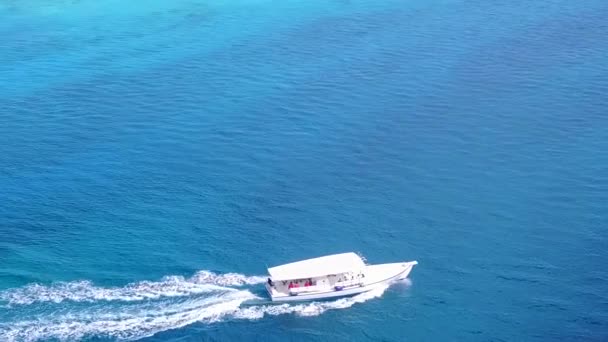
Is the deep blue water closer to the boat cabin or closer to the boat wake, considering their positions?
the boat wake

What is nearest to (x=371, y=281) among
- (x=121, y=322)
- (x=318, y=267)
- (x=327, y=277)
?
(x=327, y=277)

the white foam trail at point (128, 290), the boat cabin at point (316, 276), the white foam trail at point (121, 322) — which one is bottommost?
the white foam trail at point (121, 322)

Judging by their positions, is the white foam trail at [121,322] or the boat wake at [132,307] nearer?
the white foam trail at [121,322]

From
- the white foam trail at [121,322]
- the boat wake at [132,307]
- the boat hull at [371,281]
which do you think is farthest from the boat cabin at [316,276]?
the white foam trail at [121,322]

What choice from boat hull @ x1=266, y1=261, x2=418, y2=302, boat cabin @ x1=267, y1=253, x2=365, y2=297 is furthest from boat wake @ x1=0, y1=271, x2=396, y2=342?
boat cabin @ x1=267, y1=253, x2=365, y2=297

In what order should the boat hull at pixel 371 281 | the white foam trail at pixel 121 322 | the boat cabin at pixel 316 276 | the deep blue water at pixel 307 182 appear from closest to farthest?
1. the white foam trail at pixel 121 322
2. the deep blue water at pixel 307 182
3. the boat cabin at pixel 316 276
4. the boat hull at pixel 371 281

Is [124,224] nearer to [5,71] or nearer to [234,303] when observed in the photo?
[234,303]

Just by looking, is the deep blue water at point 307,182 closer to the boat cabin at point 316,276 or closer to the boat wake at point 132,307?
the boat wake at point 132,307
